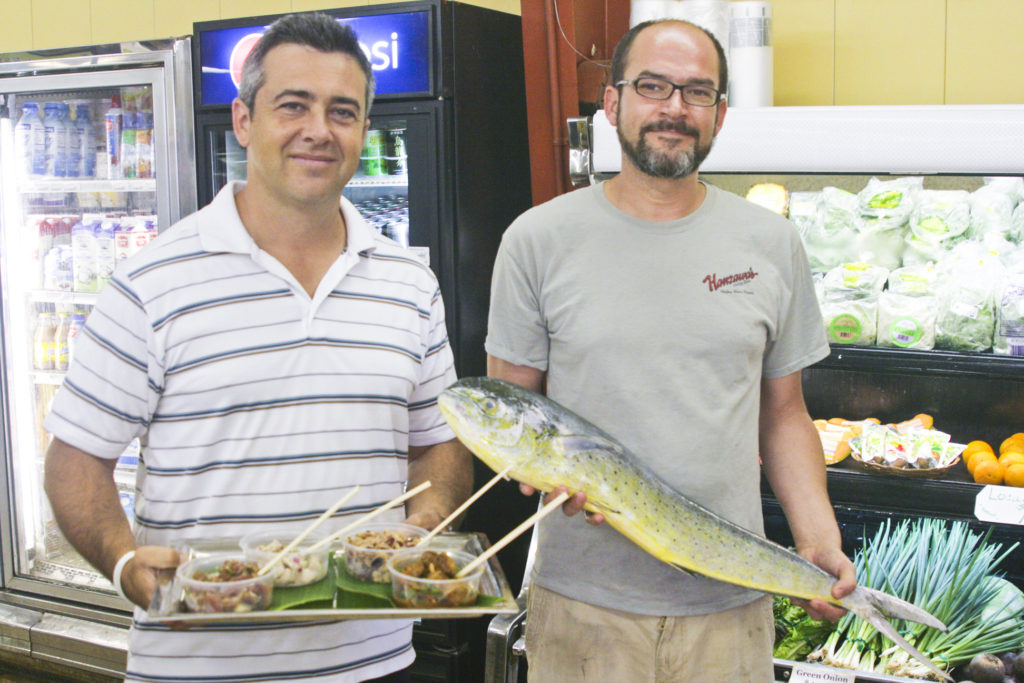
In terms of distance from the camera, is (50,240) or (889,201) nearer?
(889,201)

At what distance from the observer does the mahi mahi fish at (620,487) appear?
1702mm

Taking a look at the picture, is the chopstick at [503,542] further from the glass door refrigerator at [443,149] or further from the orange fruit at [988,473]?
the glass door refrigerator at [443,149]

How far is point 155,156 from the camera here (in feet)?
12.1

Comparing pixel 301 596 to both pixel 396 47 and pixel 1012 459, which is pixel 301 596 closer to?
pixel 1012 459

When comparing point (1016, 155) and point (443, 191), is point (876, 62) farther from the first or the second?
point (443, 191)

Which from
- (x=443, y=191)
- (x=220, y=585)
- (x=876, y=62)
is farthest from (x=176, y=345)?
(x=876, y=62)

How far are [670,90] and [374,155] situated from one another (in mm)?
1809

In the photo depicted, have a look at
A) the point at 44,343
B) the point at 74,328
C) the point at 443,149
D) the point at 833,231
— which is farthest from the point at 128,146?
the point at 833,231

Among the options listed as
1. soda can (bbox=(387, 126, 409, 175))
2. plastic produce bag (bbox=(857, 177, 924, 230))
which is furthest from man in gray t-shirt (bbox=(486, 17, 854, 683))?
soda can (bbox=(387, 126, 409, 175))

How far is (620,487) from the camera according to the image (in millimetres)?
1735

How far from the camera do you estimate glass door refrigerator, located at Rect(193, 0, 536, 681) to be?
3211mm

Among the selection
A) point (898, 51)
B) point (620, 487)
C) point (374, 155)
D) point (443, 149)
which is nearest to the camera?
point (620, 487)

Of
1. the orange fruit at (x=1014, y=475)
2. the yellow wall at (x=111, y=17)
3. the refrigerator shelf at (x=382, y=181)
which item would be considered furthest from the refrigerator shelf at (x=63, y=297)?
the orange fruit at (x=1014, y=475)

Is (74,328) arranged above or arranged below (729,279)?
below
